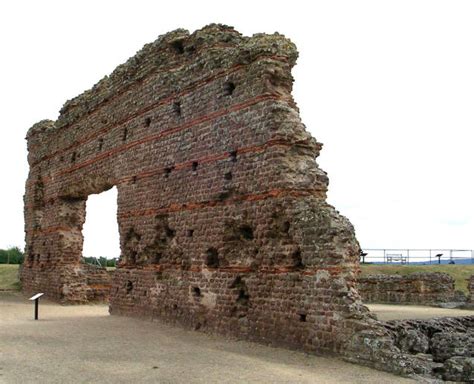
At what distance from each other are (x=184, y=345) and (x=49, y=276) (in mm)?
11085

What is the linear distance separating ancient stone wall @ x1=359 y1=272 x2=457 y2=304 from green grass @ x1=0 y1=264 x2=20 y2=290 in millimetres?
13715

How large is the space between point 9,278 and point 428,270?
63.0 feet

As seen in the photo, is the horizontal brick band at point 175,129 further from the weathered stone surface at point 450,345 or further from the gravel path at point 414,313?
the gravel path at point 414,313

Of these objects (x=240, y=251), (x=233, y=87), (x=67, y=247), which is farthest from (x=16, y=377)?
(x=67, y=247)

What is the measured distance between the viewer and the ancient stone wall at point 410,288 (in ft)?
70.4

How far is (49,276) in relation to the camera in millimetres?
19719

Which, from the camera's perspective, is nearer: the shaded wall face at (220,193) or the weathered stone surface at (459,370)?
the weathered stone surface at (459,370)

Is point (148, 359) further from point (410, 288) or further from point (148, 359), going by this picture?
point (410, 288)

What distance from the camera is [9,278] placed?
24.6m

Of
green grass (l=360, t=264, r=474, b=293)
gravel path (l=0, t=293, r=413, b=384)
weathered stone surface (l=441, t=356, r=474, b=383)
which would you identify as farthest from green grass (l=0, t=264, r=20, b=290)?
weathered stone surface (l=441, t=356, r=474, b=383)

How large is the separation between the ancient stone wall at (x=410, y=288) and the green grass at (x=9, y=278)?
540 inches

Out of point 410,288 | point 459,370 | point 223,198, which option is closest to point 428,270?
point 410,288

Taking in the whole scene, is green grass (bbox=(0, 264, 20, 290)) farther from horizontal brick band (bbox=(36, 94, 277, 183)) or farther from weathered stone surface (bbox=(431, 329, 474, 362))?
weathered stone surface (bbox=(431, 329, 474, 362))

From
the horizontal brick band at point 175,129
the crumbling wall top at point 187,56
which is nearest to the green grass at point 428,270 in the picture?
the horizontal brick band at point 175,129
